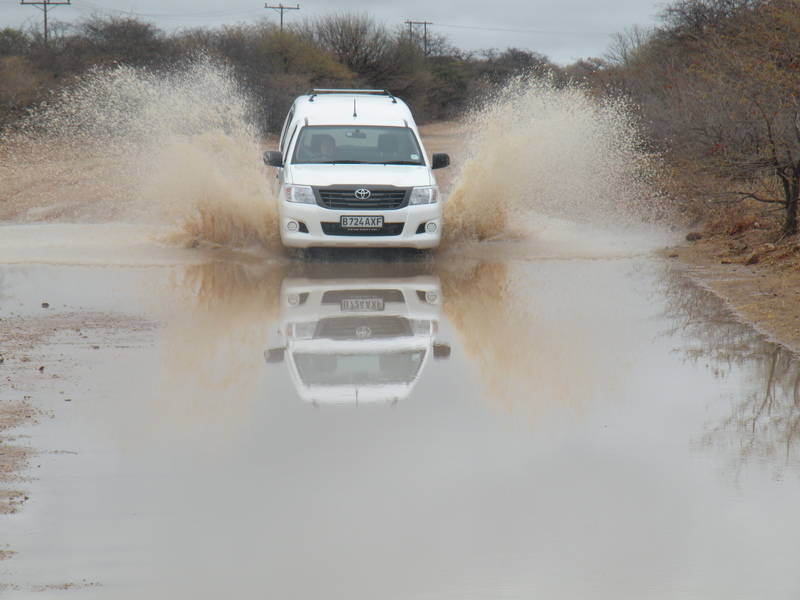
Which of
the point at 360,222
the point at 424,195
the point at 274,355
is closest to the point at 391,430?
the point at 274,355

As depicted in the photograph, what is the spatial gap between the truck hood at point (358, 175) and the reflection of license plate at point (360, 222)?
1.44 ft

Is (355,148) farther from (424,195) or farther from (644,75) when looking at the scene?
(644,75)

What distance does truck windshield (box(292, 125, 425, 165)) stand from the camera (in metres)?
13.8

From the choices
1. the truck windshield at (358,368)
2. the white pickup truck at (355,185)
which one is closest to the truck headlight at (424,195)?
the white pickup truck at (355,185)

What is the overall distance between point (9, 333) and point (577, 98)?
1569 centimetres

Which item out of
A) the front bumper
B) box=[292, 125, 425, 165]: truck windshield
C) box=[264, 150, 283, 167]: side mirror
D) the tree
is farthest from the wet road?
the tree

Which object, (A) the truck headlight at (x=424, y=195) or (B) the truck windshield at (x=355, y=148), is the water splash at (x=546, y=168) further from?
(A) the truck headlight at (x=424, y=195)

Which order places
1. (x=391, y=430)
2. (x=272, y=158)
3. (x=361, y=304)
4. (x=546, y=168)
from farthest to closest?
(x=546, y=168)
(x=272, y=158)
(x=361, y=304)
(x=391, y=430)

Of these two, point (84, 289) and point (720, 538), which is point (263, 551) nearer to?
point (720, 538)

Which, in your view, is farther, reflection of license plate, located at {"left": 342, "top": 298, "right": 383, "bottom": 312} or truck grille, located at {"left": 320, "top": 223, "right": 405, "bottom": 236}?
truck grille, located at {"left": 320, "top": 223, "right": 405, "bottom": 236}

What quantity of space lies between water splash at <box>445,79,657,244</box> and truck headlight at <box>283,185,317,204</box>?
2.79m

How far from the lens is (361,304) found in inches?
399

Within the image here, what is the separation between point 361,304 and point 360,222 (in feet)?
9.55

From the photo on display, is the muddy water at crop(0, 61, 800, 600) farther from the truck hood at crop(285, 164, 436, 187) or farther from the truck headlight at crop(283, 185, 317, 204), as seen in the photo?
the truck hood at crop(285, 164, 436, 187)
